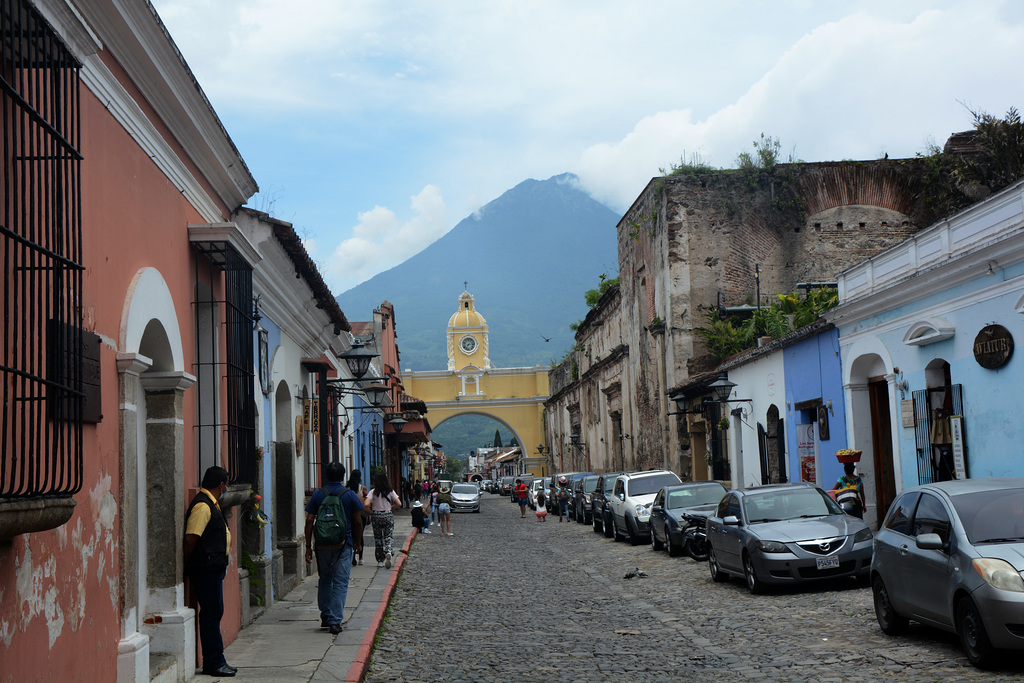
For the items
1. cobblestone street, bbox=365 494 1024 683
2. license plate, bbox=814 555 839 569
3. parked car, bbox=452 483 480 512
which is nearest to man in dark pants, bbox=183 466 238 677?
cobblestone street, bbox=365 494 1024 683

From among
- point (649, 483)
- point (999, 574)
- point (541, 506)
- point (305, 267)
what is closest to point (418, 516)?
point (649, 483)

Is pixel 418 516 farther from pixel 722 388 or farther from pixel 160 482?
pixel 160 482

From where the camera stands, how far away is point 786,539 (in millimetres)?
11969

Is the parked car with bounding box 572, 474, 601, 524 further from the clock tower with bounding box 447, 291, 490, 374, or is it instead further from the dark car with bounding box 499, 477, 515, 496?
the clock tower with bounding box 447, 291, 490, 374

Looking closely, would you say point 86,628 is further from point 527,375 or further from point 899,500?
point 527,375

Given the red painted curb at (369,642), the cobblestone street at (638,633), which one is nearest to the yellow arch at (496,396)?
the cobblestone street at (638,633)

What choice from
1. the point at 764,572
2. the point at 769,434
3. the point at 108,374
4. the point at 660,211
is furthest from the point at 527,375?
the point at 108,374

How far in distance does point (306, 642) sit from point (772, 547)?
5539 mm

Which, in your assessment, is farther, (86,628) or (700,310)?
(700,310)

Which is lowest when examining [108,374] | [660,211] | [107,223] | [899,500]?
[899,500]

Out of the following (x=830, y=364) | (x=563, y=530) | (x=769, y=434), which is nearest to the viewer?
(x=830, y=364)

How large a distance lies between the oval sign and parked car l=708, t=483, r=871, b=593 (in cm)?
290

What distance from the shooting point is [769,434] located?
2328 centimetres

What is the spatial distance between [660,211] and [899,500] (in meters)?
22.4
